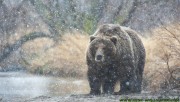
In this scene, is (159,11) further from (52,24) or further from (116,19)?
(52,24)

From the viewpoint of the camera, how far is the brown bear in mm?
12203

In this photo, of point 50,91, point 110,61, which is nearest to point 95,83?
point 110,61

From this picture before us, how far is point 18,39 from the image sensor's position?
30266 mm

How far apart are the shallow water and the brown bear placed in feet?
11.4

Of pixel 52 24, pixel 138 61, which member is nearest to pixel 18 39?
pixel 52 24

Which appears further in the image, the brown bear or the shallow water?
the shallow water

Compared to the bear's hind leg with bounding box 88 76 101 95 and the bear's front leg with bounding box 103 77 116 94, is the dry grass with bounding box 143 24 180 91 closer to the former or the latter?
the bear's front leg with bounding box 103 77 116 94

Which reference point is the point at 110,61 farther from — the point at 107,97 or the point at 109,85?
the point at 107,97

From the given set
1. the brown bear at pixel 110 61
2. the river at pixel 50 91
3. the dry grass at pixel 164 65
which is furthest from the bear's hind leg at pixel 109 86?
the dry grass at pixel 164 65

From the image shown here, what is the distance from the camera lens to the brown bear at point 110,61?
12.2 metres

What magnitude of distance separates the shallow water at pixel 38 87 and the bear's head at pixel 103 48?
3798 mm

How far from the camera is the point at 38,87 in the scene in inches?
757

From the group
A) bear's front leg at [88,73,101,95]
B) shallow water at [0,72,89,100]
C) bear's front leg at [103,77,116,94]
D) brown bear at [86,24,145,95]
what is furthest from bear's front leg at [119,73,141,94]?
shallow water at [0,72,89,100]

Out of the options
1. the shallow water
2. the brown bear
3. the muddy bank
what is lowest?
the muddy bank
